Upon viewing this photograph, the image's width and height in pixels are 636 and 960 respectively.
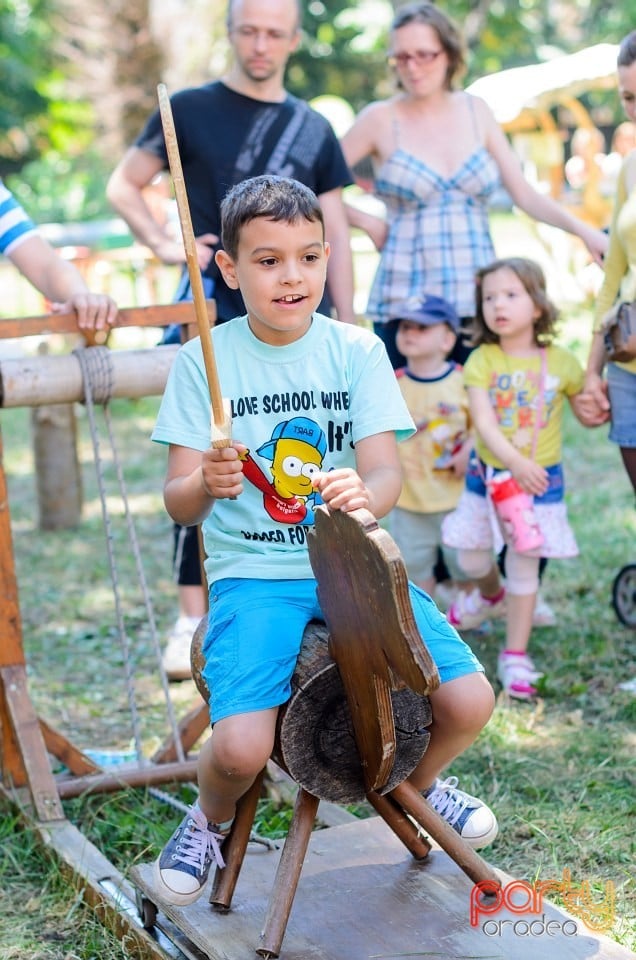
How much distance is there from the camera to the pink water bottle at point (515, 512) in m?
3.84

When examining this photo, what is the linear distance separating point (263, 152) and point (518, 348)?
1.03m

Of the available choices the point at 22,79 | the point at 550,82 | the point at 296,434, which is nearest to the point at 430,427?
the point at 296,434

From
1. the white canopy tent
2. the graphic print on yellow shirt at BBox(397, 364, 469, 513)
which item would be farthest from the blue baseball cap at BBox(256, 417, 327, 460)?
the white canopy tent

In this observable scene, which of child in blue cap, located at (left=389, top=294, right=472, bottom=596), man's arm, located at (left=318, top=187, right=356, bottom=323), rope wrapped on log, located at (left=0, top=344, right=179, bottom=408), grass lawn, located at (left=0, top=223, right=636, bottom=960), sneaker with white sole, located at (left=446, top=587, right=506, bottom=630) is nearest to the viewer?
grass lawn, located at (left=0, top=223, right=636, bottom=960)

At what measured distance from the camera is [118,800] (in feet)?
10.5

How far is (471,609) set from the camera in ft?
14.5

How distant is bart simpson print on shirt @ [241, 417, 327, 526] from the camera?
236 cm

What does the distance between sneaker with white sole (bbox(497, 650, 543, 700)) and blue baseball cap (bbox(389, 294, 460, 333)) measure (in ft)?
3.71

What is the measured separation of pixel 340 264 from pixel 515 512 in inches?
40.4

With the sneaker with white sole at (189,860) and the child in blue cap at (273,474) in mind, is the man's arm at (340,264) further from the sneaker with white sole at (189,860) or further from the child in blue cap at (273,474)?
the sneaker with white sole at (189,860)

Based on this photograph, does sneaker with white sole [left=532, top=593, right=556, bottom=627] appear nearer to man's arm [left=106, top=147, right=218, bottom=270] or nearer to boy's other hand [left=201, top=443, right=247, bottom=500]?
man's arm [left=106, top=147, right=218, bottom=270]

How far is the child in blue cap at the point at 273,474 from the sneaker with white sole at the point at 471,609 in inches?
77.6

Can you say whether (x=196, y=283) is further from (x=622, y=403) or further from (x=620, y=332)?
(x=622, y=403)

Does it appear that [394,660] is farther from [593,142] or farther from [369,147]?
[593,142]
